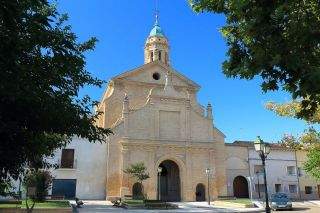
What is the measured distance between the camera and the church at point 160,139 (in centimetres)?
4175

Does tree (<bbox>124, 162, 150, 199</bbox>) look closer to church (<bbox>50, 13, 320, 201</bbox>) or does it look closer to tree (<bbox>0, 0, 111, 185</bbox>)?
church (<bbox>50, 13, 320, 201</bbox>)

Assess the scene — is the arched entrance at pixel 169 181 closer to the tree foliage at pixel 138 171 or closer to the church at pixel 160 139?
the church at pixel 160 139

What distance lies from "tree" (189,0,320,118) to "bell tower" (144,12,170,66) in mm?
45314

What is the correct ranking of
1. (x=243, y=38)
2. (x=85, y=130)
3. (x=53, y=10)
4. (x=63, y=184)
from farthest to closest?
1. (x=63, y=184)
2. (x=53, y=10)
3. (x=85, y=130)
4. (x=243, y=38)

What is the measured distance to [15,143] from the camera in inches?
381

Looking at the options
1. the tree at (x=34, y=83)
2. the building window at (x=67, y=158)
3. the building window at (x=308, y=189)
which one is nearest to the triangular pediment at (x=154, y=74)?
the building window at (x=67, y=158)

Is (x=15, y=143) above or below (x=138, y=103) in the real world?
below

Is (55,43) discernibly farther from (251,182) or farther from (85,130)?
(251,182)

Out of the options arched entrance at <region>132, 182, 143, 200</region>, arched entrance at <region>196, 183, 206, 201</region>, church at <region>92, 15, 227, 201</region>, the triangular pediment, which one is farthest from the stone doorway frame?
the triangular pediment

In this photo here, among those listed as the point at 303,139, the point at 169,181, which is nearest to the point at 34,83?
the point at 303,139

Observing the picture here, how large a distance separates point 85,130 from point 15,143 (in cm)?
173

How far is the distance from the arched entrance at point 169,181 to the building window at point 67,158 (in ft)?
33.1

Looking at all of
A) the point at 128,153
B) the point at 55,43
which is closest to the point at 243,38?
the point at 55,43

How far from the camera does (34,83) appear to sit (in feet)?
29.7
